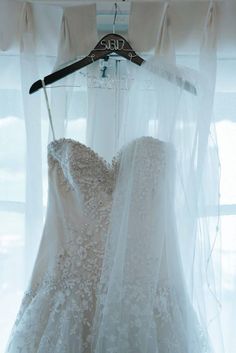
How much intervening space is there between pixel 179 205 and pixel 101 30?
489mm

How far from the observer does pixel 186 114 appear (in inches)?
33.6

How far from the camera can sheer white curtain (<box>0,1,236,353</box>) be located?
0.95 meters

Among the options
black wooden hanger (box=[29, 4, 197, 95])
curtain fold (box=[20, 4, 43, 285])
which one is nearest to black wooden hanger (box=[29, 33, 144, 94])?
black wooden hanger (box=[29, 4, 197, 95])

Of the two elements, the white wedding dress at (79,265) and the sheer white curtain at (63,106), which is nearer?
the white wedding dress at (79,265)

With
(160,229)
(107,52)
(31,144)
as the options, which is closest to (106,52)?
(107,52)

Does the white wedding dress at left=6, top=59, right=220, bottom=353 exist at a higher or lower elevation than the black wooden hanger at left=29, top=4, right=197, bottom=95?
lower

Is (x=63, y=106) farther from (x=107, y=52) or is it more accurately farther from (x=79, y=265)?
(x=79, y=265)

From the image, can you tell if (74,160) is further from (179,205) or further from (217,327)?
(217,327)

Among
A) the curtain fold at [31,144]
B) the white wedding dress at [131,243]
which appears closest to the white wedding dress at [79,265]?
the white wedding dress at [131,243]

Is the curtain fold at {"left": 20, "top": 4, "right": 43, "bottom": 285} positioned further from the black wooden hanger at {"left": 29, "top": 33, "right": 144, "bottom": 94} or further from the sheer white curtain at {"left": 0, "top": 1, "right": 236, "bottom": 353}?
the black wooden hanger at {"left": 29, "top": 33, "right": 144, "bottom": 94}

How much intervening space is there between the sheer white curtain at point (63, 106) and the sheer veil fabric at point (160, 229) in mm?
72

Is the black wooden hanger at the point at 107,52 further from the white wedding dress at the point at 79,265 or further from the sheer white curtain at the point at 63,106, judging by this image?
the white wedding dress at the point at 79,265

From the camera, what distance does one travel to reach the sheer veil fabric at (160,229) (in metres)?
0.77

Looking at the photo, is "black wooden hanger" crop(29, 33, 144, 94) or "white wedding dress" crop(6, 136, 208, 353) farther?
"black wooden hanger" crop(29, 33, 144, 94)
